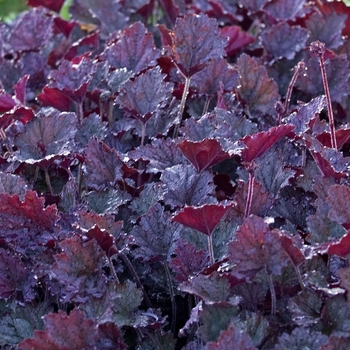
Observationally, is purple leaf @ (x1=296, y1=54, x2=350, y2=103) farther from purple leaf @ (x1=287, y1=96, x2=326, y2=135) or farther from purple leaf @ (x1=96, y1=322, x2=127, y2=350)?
purple leaf @ (x1=96, y1=322, x2=127, y2=350)

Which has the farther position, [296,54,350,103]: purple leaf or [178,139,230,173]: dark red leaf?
[296,54,350,103]: purple leaf

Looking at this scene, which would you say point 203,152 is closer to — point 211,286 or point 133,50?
point 211,286

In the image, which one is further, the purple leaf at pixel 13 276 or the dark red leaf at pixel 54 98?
the dark red leaf at pixel 54 98

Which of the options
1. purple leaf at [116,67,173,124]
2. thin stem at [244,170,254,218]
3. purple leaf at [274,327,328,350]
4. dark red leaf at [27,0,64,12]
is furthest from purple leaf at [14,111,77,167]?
dark red leaf at [27,0,64,12]

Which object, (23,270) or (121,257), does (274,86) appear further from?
(23,270)

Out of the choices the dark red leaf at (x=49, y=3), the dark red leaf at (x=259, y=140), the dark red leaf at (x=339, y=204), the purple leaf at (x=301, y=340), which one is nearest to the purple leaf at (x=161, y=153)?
the dark red leaf at (x=259, y=140)

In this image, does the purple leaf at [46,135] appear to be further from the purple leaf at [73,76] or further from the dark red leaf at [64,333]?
the dark red leaf at [64,333]

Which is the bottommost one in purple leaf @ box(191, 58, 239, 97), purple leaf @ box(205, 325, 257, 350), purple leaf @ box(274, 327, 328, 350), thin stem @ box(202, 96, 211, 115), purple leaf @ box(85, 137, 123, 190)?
purple leaf @ box(274, 327, 328, 350)
